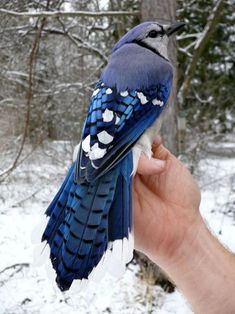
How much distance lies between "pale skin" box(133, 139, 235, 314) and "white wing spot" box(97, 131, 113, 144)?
189mm

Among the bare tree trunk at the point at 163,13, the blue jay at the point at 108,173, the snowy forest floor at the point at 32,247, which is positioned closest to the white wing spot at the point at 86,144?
the blue jay at the point at 108,173

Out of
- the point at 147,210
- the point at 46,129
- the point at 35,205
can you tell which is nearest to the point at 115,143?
the point at 147,210

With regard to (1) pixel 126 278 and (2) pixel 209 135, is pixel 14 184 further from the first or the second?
(2) pixel 209 135

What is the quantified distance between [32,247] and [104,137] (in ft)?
12.0

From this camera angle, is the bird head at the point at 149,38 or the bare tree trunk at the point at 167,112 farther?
the bare tree trunk at the point at 167,112

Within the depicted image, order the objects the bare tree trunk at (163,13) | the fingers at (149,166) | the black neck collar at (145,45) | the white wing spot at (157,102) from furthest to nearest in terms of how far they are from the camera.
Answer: the bare tree trunk at (163,13), the black neck collar at (145,45), the white wing spot at (157,102), the fingers at (149,166)

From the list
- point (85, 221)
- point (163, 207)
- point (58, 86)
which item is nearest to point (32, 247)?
point (58, 86)

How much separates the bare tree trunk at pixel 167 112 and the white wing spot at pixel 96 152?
5.85ft

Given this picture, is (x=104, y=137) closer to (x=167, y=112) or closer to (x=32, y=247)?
(x=167, y=112)

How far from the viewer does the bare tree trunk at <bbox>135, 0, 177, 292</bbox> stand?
12.3 feet

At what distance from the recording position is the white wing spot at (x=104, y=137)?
5.05 feet

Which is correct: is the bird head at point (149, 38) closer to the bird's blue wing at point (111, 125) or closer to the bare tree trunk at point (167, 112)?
the bird's blue wing at point (111, 125)

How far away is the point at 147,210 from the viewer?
1794 millimetres

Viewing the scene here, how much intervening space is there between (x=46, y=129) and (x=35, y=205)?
1.25m
